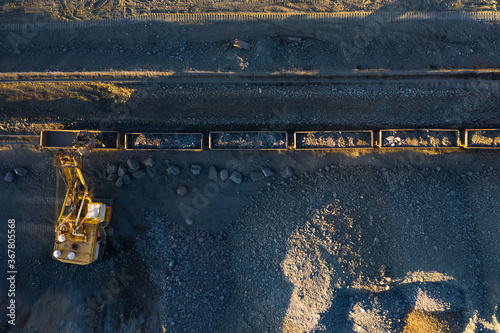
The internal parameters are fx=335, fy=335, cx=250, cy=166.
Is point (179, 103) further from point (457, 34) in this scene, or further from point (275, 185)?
point (457, 34)

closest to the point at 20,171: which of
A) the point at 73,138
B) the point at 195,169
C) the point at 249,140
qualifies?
the point at 73,138

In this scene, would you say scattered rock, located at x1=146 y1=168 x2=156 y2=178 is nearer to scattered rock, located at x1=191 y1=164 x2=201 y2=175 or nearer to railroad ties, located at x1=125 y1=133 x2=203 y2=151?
railroad ties, located at x1=125 y1=133 x2=203 y2=151

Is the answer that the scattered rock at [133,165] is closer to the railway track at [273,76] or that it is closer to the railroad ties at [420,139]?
the railway track at [273,76]

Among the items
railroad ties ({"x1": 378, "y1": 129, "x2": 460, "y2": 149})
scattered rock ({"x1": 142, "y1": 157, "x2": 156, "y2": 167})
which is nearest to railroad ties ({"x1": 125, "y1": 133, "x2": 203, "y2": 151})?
scattered rock ({"x1": 142, "y1": 157, "x2": 156, "y2": 167})

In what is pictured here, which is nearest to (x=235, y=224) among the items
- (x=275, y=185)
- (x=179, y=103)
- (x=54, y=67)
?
(x=275, y=185)

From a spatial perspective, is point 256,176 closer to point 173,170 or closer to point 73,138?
point 173,170

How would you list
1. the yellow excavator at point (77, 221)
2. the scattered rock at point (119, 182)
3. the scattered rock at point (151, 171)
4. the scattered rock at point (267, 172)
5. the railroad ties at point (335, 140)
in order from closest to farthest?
the yellow excavator at point (77, 221)
the railroad ties at point (335, 140)
the scattered rock at point (267, 172)
the scattered rock at point (119, 182)
the scattered rock at point (151, 171)

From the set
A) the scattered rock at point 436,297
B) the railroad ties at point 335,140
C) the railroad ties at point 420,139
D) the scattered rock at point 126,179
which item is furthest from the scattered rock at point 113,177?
the scattered rock at point 436,297

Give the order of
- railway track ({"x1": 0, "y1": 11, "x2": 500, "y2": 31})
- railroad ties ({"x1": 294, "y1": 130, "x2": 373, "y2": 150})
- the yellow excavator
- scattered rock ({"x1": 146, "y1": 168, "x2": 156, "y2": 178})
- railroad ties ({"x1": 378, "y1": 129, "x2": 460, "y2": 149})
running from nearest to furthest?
the yellow excavator
railroad ties ({"x1": 378, "y1": 129, "x2": 460, "y2": 149})
railroad ties ({"x1": 294, "y1": 130, "x2": 373, "y2": 150})
railway track ({"x1": 0, "y1": 11, "x2": 500, "y2": 31})
scattered rock ({"x1": 146, "y1": 168, "x2": 156, "y2": 178})
